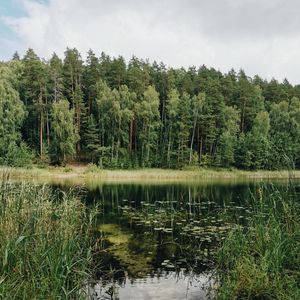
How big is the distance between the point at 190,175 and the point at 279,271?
158 ft

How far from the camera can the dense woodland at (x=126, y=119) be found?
56.4 meters

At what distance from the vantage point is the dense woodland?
56388mm

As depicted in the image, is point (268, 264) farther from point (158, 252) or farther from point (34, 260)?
point (158, 252)

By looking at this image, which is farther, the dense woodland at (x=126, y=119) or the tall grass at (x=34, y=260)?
the dense woodland at (x=126, y=119)

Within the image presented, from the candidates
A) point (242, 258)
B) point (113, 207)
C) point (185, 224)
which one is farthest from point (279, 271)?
point (113, 207)

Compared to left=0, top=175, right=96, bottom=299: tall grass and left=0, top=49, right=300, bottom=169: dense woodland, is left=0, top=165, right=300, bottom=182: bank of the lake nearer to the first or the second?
left=0, top=49, right=300, bottom=169: dense woodland

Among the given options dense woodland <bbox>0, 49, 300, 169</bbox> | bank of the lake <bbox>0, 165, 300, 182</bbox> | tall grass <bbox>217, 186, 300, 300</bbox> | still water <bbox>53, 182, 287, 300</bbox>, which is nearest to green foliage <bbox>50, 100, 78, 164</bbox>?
dense woodland <bbox>0, 49, 300, 169</bbox>

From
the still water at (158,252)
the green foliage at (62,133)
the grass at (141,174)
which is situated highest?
the green foliage at (62,133)

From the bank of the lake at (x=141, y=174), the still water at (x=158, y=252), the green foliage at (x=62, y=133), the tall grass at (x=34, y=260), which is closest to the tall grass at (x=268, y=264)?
the still water at (x=158, y=252)

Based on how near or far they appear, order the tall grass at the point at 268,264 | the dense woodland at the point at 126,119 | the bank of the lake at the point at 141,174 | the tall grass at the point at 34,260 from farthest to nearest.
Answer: the dense woodland at the point at 126,119 < the bank of the lake at the point at 141,174 < the tall grass at the point at 268,264 < the tall grass at the point at 34,260

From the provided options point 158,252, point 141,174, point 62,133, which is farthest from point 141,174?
point 158,252

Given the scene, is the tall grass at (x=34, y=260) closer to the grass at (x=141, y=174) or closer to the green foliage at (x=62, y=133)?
the grass at (x=141, y=174)

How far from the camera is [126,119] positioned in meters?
60.1

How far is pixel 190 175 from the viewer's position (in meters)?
55.4
